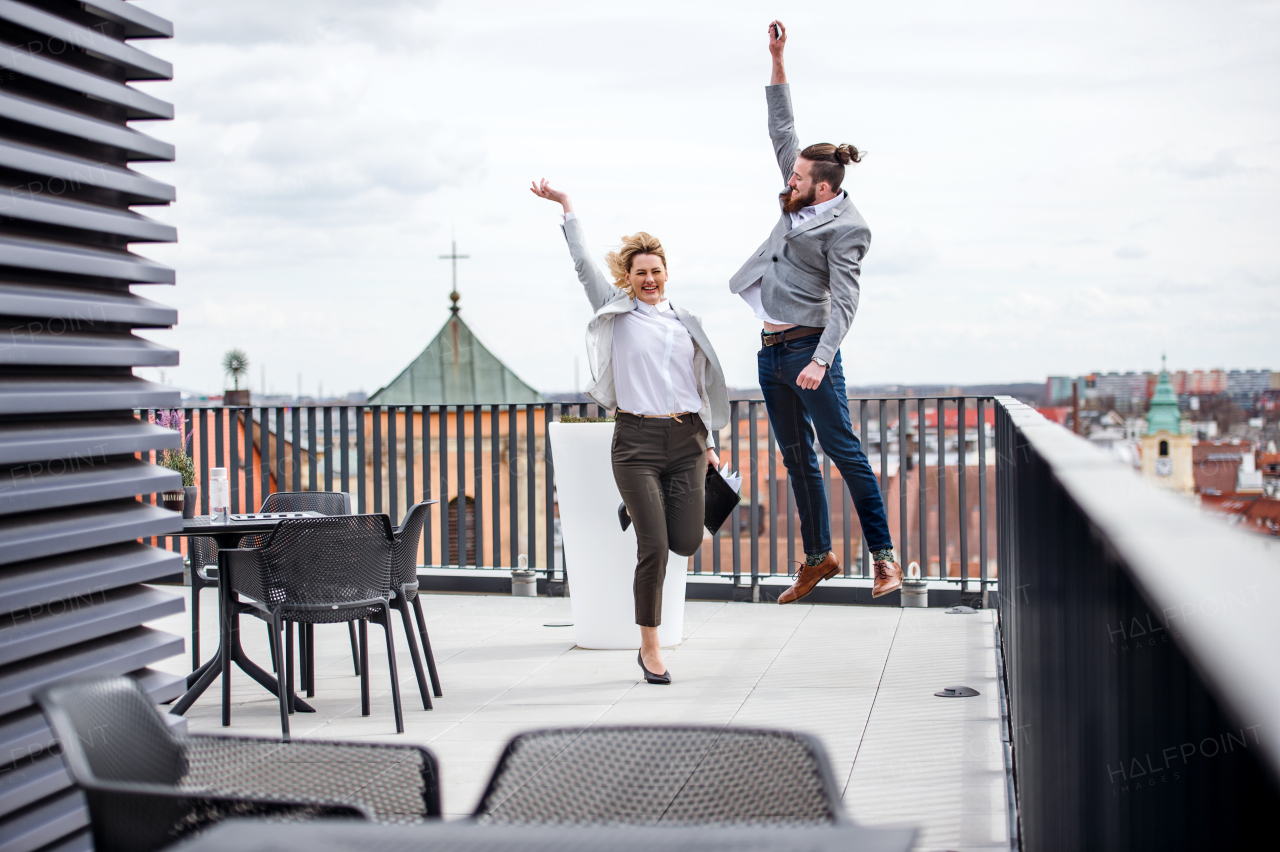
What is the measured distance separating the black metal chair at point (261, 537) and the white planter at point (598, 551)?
1.01m

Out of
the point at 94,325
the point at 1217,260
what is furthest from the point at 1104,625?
the point at 1217,260

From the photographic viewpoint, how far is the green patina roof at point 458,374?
144 feet

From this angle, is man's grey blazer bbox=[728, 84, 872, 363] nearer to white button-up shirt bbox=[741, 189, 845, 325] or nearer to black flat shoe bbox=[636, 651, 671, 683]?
white button-up shirt bbox=[741, 189, 845, 325]

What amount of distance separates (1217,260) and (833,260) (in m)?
41.1

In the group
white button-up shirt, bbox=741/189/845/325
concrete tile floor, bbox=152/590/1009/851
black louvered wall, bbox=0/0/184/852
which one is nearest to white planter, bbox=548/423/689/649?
concrete tile floor, bbox=152/590/1009/851

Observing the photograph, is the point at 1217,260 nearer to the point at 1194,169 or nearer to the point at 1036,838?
the point at 1194,169

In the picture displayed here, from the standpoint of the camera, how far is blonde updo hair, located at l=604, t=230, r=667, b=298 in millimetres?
4531

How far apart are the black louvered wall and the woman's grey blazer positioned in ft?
7.03

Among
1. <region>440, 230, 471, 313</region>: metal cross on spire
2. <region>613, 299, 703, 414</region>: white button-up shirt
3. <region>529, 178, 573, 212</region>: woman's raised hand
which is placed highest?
<region>440, 230, 471, 313</region>: metal cross on spire

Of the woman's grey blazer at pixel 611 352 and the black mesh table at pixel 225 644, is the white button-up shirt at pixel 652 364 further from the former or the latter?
the black mesh table at pixel 225 644

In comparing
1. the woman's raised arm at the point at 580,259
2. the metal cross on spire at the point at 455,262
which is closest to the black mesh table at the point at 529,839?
the woman's raised arm at the point at 580,259

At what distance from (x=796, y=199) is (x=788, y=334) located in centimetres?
60

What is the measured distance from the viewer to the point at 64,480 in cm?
229

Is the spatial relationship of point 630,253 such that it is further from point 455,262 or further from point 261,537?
point 455,262
